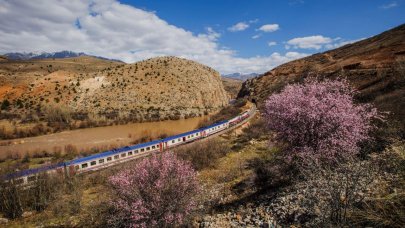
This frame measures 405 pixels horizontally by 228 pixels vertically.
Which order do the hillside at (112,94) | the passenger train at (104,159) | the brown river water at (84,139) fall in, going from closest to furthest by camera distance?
the passenger train at (104,159) < the brown river water at (84,139) < the hillside at (112,94)

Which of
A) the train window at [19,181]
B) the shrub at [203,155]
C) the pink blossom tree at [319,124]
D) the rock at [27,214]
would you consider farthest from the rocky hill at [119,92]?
the pink blossom tree at [319,124]

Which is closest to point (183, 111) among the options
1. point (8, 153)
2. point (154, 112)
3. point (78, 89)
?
point (154, 112)

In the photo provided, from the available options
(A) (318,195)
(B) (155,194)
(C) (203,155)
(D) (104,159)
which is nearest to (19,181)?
(D) (104,159)

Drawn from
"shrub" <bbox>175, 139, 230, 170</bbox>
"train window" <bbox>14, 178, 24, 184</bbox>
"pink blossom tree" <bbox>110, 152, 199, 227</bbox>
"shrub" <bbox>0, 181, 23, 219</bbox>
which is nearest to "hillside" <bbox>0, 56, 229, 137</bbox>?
"shrub" <bbox>175, 139, 230, 170</bbox>

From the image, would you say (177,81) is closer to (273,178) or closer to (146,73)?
(146,73)

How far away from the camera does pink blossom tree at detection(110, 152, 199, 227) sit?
9156 mm

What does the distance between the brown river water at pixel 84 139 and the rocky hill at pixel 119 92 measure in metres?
9.50

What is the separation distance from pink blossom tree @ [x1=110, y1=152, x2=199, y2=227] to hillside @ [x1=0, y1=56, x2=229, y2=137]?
55666mm

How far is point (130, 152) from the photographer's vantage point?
29734 mm

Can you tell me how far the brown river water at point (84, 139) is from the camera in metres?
39.6

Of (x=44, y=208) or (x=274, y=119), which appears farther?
(x=44, y=208)

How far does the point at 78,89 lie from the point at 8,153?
46.3 metres

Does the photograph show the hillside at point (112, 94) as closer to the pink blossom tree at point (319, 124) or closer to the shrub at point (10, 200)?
the shrub at point (10, 200)

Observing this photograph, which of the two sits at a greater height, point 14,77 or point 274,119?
point 14,77
